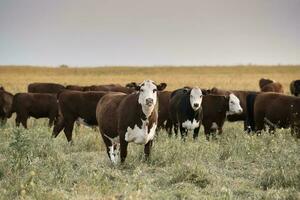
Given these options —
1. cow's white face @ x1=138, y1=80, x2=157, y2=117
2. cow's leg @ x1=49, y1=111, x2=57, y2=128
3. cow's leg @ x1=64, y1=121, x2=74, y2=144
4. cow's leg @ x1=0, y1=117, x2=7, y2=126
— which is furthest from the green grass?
cow's leg @ x1=0, y1=117, x2=7, y2=126

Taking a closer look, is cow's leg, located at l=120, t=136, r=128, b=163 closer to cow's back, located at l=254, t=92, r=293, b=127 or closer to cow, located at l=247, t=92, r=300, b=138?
cow, located at l=247, t=92, r=300, b=138

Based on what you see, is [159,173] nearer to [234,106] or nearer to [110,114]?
[110,114]

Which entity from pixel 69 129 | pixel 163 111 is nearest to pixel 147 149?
pixel 69 129

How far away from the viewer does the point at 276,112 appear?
1426cm

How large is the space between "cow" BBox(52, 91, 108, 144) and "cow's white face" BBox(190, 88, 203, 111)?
7.02ft

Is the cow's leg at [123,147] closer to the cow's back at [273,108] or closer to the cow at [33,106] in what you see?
the cow's back at [273,108]

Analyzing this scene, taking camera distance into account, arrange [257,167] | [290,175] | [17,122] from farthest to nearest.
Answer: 1. [17,122]
2. [257,167]
3. [290,175]

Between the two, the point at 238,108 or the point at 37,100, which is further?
the point at 37,100

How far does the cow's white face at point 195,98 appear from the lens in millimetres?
13351

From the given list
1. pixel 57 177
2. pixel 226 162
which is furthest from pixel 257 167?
pixel 57 177

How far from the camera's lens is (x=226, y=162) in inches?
393

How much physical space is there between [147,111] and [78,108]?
4298 mm

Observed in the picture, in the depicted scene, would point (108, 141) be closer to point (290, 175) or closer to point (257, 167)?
point (257, 167)

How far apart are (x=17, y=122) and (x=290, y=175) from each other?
11.7 metres
